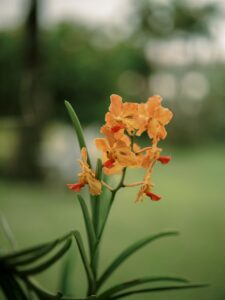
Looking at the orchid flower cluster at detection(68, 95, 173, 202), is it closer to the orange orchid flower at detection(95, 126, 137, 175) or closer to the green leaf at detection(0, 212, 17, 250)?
the orange orchid flower at detection(95, 126, 137, 175)

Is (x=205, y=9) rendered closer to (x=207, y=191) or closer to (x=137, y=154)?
(x=207, y=191)

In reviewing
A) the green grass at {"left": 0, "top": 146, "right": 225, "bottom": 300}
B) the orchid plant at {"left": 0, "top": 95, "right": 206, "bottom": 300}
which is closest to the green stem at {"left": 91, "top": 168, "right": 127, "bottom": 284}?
the orchid plant at {"left": 0, "top": 95, "right": 206, "bottom": 300}

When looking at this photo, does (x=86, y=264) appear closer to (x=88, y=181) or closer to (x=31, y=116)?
(x=88, y=181)

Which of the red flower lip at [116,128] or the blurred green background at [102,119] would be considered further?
the blurred green background at [102,119]

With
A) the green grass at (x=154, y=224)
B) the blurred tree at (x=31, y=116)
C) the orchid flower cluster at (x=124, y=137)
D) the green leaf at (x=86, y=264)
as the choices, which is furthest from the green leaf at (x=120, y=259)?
the blurred tree at (x=31, y=116)

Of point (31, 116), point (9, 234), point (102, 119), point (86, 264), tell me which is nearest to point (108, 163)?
point (86, 264)

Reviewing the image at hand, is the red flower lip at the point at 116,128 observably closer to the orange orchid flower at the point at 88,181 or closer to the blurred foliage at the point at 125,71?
the orange orchid flower at the point at 88,181

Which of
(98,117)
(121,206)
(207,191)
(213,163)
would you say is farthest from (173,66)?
(121,206)

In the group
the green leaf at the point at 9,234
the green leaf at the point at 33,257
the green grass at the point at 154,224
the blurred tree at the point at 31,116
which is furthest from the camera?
the blurred tree at the point at 31,116
